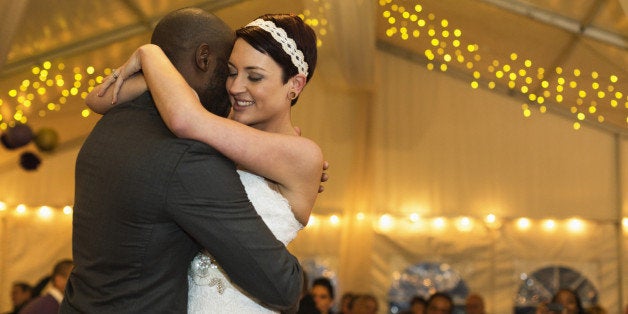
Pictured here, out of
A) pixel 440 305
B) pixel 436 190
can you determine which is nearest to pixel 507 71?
pixel 436 190

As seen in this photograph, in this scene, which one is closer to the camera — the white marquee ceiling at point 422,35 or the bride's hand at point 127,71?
the bride's hand at point 127,71

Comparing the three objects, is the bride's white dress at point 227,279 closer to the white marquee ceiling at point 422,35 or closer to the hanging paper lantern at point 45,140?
the hanging paper lantern at point 45,140

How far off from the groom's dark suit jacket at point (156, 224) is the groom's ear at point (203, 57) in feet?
0.39

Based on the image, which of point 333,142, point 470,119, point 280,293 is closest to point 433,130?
point 470,119

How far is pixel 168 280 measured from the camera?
5.06ft

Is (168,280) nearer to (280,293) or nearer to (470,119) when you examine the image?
(280,293)

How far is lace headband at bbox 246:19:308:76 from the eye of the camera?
5.77 ft

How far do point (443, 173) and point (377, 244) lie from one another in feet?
3.59

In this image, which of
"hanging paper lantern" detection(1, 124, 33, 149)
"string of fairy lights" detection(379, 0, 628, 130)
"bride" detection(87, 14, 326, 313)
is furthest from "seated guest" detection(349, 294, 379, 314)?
"bride" detection(87, 14, 326, 313)

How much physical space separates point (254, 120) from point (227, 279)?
31 centimetres

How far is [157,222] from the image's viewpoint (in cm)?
148

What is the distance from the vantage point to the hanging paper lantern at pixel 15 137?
499 centimetres

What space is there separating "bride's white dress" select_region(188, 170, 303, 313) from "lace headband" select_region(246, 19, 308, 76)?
9.6 inches

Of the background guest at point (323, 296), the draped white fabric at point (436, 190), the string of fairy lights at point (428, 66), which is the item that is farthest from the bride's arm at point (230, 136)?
the draped white fabric at point (436, 190)
